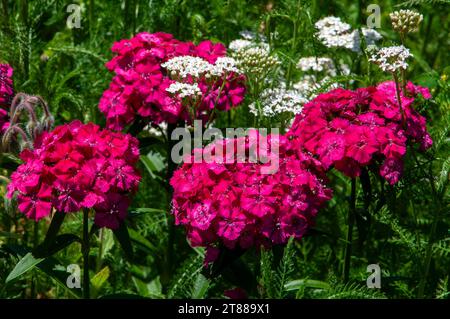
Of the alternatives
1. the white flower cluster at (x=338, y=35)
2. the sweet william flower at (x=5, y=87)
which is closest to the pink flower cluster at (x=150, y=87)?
the sweet william flower at (x=5, y=87)

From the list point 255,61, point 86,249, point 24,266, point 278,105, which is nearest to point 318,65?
point 255,61

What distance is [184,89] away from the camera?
298 centimetres

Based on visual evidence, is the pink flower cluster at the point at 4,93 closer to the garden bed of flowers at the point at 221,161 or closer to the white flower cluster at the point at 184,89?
the garden bed of flowers at the point at 221,161

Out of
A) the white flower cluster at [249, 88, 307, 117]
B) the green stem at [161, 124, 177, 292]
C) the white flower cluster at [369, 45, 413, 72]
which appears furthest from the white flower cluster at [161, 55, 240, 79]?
the white flower cluster at [369, 45, 413, 72]

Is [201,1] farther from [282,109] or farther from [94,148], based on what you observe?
[94,148]

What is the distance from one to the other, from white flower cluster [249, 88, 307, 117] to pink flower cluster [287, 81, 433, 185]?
4.4 inches

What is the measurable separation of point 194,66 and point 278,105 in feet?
1.23

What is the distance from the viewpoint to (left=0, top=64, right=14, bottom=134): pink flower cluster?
10.6 ft

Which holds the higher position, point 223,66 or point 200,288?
point 223,66

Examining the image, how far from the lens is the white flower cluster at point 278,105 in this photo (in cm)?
304

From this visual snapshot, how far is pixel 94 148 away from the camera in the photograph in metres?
2.68

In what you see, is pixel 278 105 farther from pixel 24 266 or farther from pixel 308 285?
pixel 24 266

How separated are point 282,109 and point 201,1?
5.20 feet
